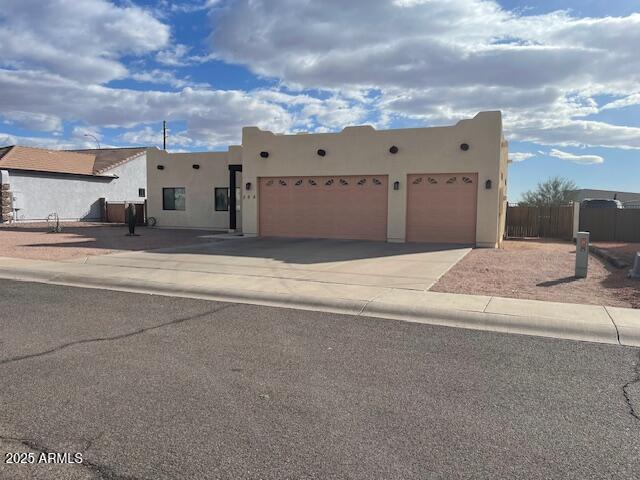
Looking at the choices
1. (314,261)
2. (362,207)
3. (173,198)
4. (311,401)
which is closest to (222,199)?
(173,198)

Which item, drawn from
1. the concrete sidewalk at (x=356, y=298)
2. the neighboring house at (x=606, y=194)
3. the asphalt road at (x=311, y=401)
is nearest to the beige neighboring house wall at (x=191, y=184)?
the concrete sidewalk at (x=356, y=298)

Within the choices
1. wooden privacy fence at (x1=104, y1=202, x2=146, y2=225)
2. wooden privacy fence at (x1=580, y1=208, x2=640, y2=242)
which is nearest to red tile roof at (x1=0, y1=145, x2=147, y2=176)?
wooden privacy fence at (x1=104, y1=202, x2=146, y2=225)

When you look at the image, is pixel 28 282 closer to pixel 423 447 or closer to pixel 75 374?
pixel 75 374

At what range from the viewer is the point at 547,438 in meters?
3.90

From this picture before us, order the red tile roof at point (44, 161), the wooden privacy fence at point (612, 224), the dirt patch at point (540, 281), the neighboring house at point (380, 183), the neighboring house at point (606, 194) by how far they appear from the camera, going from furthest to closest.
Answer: the neighboring house at point (606, 194), the red tile roof at point (44, 161), the wooden privacy fence at point (612, 224), the neighboring house at point (380, 183), the dirt patch at point (540, 281)

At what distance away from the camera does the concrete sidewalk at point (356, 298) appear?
7160 mm

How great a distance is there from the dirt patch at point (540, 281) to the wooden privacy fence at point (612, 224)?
1072cm

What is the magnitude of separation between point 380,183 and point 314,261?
718 cm

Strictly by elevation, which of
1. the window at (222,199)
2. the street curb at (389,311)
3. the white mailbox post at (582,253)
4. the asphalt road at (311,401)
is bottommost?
the asphalt road at (311,401)

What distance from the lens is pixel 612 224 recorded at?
2412 centimetres

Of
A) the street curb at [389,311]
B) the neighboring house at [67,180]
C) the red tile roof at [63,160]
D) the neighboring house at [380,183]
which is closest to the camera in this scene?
the street curb at [389,311]

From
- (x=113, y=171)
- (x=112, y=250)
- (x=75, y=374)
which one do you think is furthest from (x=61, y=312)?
(x=113, y=171)

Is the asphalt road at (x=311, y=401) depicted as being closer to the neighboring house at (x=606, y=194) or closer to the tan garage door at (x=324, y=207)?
the tan garage door at (x=324, y=207)

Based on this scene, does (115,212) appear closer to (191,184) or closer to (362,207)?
(191,184)
